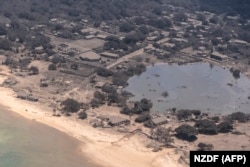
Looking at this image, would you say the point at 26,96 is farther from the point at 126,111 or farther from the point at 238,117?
the point at 238,117

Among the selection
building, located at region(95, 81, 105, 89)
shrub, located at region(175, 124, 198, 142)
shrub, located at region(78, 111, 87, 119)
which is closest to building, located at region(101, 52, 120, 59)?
building, located at region(95, 81, 105, 89)

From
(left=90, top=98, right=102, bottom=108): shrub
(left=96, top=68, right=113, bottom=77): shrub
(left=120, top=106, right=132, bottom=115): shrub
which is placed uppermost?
(left=96, top=68, right=113, bottom=77): shrub

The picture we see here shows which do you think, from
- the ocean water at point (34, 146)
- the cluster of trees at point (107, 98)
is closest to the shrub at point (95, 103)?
the cluster of trees at point (107, 98)

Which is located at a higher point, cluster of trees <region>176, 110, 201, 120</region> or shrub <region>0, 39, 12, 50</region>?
shrub <region>0, 39, 12, 50</region>

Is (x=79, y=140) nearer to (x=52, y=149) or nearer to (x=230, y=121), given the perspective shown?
(x=52, y=149)

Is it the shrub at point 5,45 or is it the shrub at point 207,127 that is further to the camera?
the shrub at point 5,45

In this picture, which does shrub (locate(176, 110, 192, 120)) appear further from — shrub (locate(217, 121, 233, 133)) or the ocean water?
the ocean water

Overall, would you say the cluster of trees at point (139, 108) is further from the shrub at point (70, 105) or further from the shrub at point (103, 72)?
the shrub at point (103, 72)
